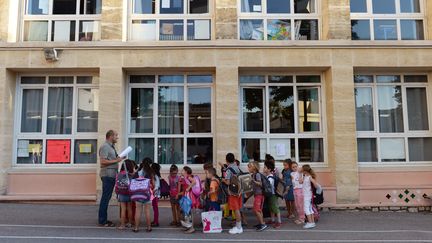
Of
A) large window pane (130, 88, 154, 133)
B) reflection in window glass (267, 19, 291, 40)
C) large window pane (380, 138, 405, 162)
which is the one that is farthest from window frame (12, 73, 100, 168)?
large window pane (380, 138, 405, 162)

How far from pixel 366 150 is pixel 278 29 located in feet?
14.8

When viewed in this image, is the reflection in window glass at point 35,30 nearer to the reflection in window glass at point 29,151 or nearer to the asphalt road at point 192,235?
the reflection in window glass at point 29,151

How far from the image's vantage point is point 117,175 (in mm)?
8508

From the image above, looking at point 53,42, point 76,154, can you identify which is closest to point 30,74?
point 53,42

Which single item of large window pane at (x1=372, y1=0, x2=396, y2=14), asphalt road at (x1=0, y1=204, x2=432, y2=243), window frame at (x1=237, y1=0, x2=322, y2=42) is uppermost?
large window pane at (x1=372, y1=0, x2=396, y2=14)

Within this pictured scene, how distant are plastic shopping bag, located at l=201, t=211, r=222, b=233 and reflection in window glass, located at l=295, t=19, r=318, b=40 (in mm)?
6859

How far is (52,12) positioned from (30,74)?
2.06m

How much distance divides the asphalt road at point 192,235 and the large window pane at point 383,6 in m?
6.23

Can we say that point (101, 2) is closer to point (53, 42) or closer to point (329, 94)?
point (53, 42)

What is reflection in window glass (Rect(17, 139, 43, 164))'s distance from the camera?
12.5 m

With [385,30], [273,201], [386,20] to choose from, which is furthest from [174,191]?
[386,20]

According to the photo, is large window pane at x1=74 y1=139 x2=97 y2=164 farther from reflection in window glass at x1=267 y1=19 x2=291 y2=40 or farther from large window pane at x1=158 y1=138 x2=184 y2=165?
reflection in window glass at x1=267 y1=19 x2=291 y2=40

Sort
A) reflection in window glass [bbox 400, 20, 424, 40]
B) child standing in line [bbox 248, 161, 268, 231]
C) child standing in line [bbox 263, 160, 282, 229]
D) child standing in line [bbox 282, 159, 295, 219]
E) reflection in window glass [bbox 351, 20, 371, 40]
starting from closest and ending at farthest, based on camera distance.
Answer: child standing in line [bbox 248, 161, 268, 231], child standing in line [bbox 263, 160, 282, 229], child standing in line [bbox 282, 159, 295, 219], reflection in window glass [bbox 351, 20, 371, 40], reflection in window glass [bbox 400, 20, 424, 40]

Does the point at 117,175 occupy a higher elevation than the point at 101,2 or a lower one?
lower
